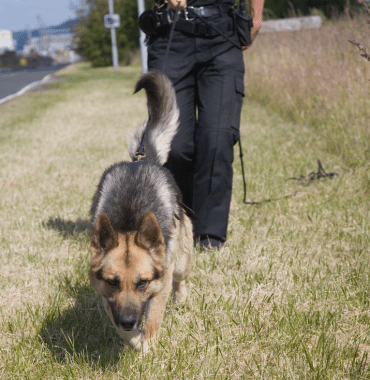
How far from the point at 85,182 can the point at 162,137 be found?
8.14 ft

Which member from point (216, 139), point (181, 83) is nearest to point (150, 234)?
point (216, 139)

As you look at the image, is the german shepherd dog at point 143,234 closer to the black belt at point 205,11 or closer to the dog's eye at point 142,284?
the dog's eye at point 142,284

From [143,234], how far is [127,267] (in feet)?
0.63

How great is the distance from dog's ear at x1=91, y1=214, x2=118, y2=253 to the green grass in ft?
1.73

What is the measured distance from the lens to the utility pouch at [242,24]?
3.26 metres

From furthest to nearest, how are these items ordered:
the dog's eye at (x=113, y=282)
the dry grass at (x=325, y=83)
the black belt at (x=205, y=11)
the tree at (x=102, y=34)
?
1. the tree at (x=102, y=34)
2. the dry grass at (x=325, y=83)
3. the black belt at (x=205, y=11)
4. the dog's eye at (x=113, y=282)

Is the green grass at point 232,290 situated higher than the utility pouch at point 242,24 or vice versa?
the utility pouch at point 242,24

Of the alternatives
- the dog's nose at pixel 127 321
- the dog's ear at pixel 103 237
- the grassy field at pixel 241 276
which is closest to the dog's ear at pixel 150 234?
the dog's ear at pixel 103 237

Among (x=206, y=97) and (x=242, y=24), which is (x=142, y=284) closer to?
(x=206, y=97)

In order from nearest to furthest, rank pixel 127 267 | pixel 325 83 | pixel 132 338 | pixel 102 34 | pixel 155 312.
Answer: pixel 127 267
pixel 132 338
pixel 155 312
pixel 325 83
pixel 102 34

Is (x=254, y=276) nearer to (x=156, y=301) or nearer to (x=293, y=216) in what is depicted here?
(x=156, y=301)

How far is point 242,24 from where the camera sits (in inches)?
129

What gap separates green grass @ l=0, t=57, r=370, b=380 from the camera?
205 centimetres

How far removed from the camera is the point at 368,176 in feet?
14.0
